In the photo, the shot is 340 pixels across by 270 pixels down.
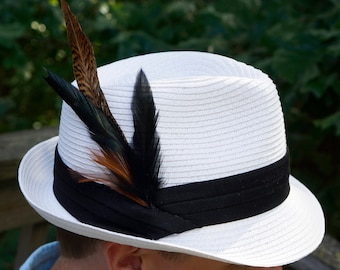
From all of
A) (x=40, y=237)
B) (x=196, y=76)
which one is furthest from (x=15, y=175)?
(x=196, y=76)

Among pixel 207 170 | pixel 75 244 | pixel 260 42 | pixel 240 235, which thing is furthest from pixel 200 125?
pixel 260 42

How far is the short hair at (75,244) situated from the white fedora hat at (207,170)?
0.25 feet

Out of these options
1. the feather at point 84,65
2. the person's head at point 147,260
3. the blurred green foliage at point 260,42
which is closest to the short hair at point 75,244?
the person's head at point 147,260

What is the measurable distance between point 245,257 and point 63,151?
39 centimetres

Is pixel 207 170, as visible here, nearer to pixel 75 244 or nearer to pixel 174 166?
pixel 174 166

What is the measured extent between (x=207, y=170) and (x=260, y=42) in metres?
1.23

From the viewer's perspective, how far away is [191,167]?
128 centimetres

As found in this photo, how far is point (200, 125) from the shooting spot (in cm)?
129

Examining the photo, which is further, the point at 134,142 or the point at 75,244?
the point at 75,244

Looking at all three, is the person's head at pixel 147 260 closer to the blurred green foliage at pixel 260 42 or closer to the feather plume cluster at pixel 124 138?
the feather plume cluster at pixel 124 138

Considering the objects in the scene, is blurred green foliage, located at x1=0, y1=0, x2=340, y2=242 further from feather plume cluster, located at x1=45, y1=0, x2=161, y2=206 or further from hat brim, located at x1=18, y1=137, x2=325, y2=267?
feather plume cluster, located at x1=45, y1=0, x2=161, y2=206

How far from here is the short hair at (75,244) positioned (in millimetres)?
1387

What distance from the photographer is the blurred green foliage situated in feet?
7.26

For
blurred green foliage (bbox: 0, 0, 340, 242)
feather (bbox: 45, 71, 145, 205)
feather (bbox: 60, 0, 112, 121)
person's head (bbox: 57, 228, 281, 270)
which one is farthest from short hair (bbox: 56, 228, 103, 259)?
blurred green foliage (bbox: 0, 0, 340, 242)
